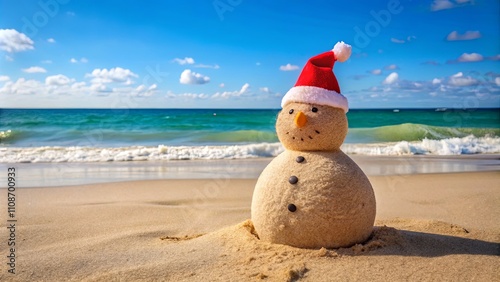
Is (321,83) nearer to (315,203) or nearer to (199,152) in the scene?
(315,203)

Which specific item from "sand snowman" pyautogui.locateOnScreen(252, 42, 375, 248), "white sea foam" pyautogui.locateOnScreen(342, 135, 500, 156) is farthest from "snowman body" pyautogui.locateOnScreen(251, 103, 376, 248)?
"white sea foam" pyautogui.locateOnScreen(342, 135, 500, 156)

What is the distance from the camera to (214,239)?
5.39 meters

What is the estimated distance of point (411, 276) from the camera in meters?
4.31

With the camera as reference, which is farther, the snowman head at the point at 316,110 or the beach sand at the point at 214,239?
the snowman head at the point at 316,110

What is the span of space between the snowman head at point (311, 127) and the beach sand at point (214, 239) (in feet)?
3.74

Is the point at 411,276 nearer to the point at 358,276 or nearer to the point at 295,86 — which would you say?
the point at 358,276

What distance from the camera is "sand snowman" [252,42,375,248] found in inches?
181

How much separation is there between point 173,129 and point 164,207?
24996mm

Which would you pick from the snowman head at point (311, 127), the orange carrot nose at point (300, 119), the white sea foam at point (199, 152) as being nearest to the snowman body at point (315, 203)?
the snowman head at point (311, 127)

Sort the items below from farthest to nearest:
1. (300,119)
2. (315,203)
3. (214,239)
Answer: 1. (214,239)
2. (300,119)
3. (315,203)

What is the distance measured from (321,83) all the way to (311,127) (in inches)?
20.3

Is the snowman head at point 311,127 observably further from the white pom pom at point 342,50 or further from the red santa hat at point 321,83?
the white pom pom at point 342,50

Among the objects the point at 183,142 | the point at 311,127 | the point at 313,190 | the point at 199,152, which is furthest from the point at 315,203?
the point at 183,142

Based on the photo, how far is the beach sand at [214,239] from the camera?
4445mm
